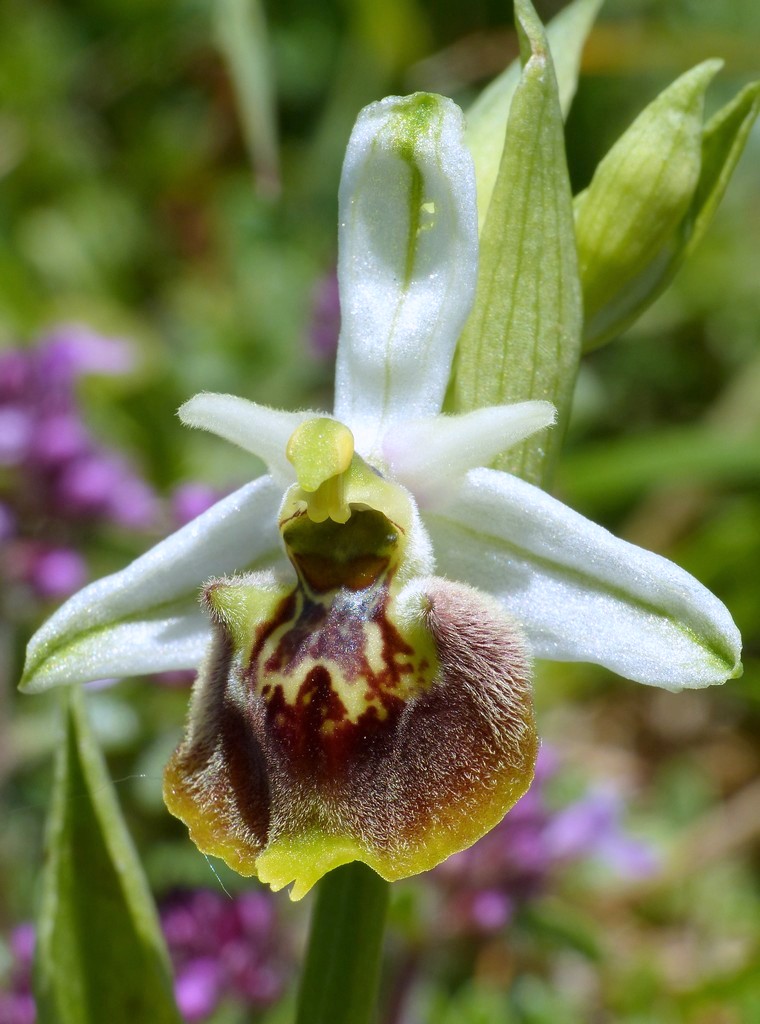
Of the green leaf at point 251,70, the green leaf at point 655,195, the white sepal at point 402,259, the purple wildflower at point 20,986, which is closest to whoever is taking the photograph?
the white sepal at point 402,259

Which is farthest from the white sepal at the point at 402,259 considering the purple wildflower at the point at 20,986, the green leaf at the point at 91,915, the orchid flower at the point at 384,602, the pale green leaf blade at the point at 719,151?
the purple wildflower at the point at 20,986

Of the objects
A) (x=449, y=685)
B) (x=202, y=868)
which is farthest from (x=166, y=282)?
(x=449, y=685)

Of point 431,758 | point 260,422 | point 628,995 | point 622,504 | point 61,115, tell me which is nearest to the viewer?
point 431,758

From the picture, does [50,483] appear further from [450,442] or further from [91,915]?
[450,442]

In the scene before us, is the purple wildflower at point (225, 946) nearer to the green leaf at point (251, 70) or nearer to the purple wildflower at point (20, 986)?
the purple wildflower at point (20, 986)

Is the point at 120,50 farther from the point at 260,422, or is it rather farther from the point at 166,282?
the point at 260,422

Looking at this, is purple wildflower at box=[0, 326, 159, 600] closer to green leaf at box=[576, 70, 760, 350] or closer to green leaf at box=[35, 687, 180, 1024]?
green leaf at box=[35, 687, 180, 1024]

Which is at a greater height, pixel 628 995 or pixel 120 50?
pixel 120 50
